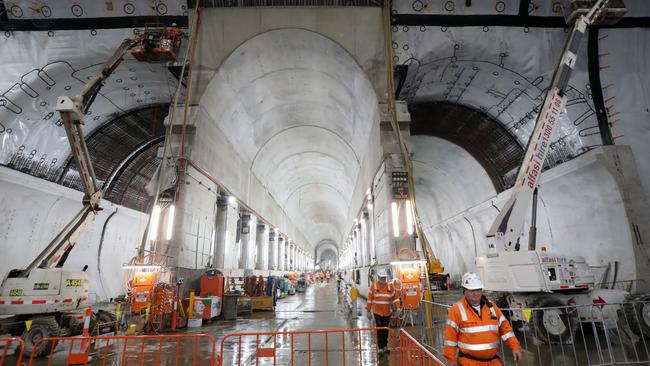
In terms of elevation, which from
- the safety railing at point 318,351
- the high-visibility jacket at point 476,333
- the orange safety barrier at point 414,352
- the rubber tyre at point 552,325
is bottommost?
the safety railing at point 318,351

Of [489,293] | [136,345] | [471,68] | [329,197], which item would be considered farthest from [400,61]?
[329,197]

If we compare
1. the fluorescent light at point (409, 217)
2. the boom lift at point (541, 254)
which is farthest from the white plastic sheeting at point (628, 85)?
the fluorescent light at point (409, 217)

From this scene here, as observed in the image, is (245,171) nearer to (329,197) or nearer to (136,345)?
(136,345)

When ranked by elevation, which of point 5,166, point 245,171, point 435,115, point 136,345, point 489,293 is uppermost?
point 435,115

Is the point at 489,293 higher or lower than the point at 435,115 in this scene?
lower

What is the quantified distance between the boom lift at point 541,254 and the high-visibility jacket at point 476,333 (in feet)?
15.3

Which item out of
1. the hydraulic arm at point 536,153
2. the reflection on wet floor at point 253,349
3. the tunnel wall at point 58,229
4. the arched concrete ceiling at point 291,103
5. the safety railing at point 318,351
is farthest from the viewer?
the arched concrete ceiling at point 291,103

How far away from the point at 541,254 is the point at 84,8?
1508 centimetres

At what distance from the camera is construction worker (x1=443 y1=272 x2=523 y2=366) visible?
139 inches

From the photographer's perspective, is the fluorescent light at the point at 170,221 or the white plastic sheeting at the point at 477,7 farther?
the fluorescent light at the point at 170,221

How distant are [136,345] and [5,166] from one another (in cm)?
769

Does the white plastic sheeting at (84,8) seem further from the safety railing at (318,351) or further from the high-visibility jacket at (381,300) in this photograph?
the high-visibility jacket at (381,300)

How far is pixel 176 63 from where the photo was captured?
12359 mm

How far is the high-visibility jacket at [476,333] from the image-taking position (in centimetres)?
353
